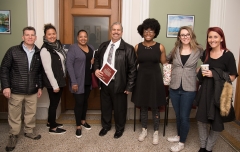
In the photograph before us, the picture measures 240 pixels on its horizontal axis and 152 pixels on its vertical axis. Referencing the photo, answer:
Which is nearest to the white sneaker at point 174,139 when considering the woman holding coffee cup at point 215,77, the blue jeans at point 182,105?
the blue jeans at point 182,105

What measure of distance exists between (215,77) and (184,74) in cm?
39

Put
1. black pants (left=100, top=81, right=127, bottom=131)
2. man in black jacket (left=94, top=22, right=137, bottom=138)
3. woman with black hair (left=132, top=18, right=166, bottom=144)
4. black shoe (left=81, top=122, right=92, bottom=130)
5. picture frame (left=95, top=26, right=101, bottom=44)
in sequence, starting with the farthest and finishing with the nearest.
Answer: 1. picture frame (left=95, top=26, right=101, bottom=44)
2. black shoe (left=81, top=122, right=92, bottom=130)
3. black pants (left=100, top=81, right=127, bottom=131)
4. man in black jacket (left=94, top=22, right=137, bottom=138)
5. woman with black hair (left=132, top=18, right=166, bottom=144)

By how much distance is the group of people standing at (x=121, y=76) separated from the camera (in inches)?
88.9

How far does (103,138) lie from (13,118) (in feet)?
3.94

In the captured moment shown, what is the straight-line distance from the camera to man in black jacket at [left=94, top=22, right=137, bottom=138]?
8.79ft

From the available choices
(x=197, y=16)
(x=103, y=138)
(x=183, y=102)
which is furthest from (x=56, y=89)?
(x=197, y=16)

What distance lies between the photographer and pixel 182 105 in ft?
8.02

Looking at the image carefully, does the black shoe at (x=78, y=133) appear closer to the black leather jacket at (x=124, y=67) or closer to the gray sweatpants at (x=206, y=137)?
the black leather jacket at (x=124, y=67)

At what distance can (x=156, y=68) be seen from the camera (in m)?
2.60

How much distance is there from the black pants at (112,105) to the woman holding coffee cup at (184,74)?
730 mm

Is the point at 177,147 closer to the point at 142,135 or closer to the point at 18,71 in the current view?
the point at 142,135

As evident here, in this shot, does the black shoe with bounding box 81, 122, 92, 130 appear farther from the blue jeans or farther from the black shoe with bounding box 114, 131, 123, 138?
the blue jeans

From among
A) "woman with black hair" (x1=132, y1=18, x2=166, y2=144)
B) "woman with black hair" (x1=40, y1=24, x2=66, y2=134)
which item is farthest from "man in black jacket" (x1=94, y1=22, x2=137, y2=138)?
"woman with black hair" (x1=40, y1=24, x2=66, y2=134)

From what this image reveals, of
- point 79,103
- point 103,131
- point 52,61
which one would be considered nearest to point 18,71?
point 52,61
